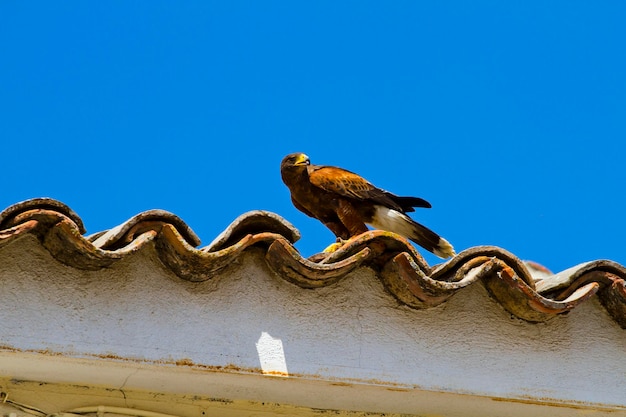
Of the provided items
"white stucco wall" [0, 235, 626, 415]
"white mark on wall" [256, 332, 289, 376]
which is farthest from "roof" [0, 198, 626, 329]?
"white mark on wall" [256, 332, 289, 376]

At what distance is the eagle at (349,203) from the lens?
5.52 metres

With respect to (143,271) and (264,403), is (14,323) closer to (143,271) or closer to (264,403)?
(143,271)

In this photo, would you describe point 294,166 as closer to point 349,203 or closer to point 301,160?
point 301,160

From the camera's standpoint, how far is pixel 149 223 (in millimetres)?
3852

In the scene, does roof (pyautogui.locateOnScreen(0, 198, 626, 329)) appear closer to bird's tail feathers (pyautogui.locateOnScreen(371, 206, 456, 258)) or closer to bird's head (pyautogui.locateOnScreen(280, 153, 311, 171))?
bird's tail feathers (pyautogui.locateOnScreen(371, 206, 456, 258))

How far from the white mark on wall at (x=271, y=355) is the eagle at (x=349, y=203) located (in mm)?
1644

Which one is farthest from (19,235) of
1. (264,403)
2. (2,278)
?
(264,403)

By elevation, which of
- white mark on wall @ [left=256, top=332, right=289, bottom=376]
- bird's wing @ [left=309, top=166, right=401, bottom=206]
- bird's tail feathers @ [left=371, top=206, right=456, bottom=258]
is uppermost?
bird's wing @ [left=309, top=166, right=401, bottom=206]

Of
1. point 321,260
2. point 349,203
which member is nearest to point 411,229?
point 349,203

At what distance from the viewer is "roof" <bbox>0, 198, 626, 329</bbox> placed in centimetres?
369

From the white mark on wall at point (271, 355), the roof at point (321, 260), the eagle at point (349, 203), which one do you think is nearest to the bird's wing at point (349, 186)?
the eagle at point (349, 203)

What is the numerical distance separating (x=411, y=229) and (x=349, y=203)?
0.40m

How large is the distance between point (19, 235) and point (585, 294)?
7.83 feet

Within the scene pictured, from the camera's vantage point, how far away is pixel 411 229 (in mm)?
5648
